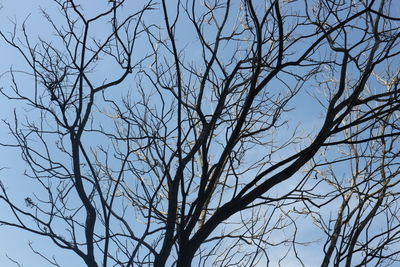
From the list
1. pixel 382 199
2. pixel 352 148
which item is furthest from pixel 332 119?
pixel 352 148

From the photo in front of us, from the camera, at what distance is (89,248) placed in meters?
2.04

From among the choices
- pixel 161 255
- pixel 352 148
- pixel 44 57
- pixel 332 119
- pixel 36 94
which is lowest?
pixel 161 255

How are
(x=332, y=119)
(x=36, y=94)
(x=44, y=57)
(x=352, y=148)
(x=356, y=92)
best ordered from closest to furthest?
(x=356, y=92), (x=332, y=119), (x=36, y=94), (x=44, y=57), (x=352, y=148)

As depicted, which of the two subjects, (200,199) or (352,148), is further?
(352,148)

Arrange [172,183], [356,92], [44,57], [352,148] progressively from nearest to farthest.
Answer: [356,92] < [172,183] < [44,57] < [352,148]

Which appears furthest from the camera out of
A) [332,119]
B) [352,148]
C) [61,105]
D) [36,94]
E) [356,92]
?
[352,148]

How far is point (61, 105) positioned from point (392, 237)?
1766 millimetres

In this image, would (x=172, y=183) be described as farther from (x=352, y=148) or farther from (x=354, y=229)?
(x=352, y=148)

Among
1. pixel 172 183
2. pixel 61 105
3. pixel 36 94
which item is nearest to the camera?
pixel 172 183

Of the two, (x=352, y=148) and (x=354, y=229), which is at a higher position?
(x=352, y=148)

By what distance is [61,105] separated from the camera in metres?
2.37

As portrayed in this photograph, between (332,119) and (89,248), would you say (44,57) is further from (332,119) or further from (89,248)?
(332,119)

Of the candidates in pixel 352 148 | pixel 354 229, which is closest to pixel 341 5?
pixel 354 229

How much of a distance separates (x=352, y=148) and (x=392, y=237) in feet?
10.0
